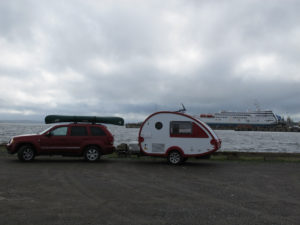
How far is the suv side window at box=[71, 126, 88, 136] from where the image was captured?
44.9ft

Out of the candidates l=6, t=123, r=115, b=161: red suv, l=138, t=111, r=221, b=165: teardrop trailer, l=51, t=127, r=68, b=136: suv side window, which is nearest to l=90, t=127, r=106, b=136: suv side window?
l=6, t=123, r=115, b=161: red suv

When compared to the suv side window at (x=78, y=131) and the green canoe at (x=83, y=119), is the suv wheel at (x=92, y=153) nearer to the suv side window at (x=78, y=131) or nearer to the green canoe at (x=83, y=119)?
the suv side window at (x=78, y=131)

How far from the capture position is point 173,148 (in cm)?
1321

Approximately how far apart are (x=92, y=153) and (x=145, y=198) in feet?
24.6

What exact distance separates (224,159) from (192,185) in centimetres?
794

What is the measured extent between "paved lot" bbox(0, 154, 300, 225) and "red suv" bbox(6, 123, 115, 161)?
2912 mm

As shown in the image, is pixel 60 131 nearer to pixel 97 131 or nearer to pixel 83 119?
pixel 83 119

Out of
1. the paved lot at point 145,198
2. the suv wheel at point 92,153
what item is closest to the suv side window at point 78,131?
the suv wheel at point 92,153

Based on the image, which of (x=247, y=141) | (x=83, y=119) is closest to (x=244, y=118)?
(x=247, y=141)

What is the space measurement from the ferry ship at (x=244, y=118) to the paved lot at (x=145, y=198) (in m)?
141

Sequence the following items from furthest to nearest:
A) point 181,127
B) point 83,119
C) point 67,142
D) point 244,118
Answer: point 244,118 < point 83,119 < point 67,142 < point 181,127

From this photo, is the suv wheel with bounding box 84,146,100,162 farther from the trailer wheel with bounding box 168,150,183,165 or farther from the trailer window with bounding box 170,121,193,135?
the trailer window with bounding box 170,121,193,135

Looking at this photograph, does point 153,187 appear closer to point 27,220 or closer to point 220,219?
point 220,219

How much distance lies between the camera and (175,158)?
43.5ft
